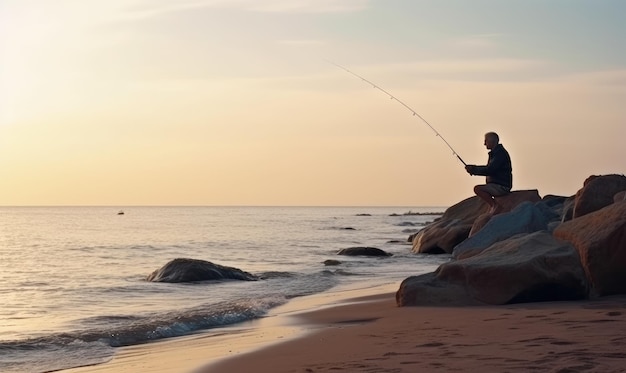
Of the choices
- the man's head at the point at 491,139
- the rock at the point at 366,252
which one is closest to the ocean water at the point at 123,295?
the rock at the point at 366,252

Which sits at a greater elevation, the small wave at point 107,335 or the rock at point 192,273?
the rock at point 192,273

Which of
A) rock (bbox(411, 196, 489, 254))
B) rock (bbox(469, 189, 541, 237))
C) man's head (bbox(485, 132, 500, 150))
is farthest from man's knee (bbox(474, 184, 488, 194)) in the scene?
rock (bbox(411, 196, 489, 254))

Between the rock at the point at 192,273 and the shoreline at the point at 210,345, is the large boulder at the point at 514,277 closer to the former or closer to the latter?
the shoreline at the point at 210,345

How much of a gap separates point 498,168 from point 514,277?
480cm

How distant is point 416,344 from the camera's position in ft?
20.0

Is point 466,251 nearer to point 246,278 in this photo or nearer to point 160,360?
point 160,360

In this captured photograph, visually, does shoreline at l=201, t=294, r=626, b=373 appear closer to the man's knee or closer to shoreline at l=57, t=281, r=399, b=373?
shoreline at l=57, t=281, r=399, b=373

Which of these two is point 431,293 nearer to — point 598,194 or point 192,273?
point 598,194

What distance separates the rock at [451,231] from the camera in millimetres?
22328

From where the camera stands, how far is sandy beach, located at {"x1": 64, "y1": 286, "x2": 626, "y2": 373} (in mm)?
5074

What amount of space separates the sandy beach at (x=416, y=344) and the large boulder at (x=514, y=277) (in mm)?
290

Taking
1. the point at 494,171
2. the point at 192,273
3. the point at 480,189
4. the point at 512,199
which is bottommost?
the point at 192,273

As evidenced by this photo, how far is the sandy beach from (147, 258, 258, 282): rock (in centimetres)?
594

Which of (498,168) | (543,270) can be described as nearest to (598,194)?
(498,168)
